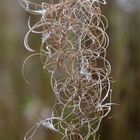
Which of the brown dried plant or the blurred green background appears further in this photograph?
the blurred green background

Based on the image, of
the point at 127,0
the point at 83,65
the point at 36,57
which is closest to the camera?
Answer: the point at 83,65

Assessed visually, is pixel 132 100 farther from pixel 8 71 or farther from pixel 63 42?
pixel 63 42

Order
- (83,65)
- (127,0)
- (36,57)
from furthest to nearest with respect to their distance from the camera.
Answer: (36,57), (127,0), (83,65)

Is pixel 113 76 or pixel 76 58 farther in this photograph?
pixel 113 76

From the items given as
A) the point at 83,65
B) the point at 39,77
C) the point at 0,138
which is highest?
the point at 83,65

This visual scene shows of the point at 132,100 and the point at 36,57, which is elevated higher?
the point at 36,57

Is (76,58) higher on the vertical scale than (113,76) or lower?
higher

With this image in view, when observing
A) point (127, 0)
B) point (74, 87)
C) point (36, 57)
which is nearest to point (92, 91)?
point (74, 87)

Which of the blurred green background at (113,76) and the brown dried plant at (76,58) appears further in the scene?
the blurred green background at (113,76)
